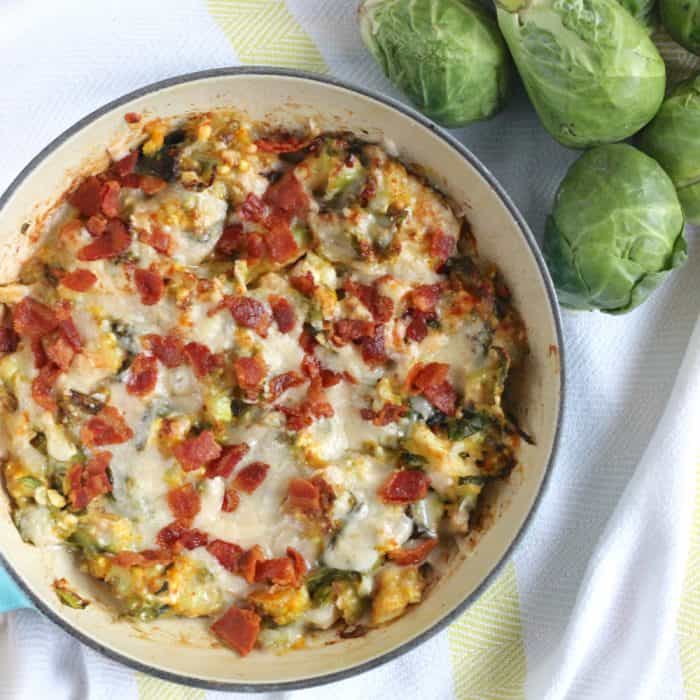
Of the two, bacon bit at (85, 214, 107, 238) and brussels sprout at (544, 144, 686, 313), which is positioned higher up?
bacon bit at (85, 214, 107, 238)

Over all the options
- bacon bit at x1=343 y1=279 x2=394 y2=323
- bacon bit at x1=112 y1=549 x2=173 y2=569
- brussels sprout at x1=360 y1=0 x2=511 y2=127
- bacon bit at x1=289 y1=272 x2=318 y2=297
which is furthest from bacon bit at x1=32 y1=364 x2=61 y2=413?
brussels sprout at x1=360 y1=0 x2=511 y2=127

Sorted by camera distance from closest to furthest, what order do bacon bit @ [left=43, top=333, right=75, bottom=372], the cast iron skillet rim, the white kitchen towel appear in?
the cast iron skillet rim → bacon bit @ [left=43, top=333, right=75, bottom=372] → the white kitchen towel

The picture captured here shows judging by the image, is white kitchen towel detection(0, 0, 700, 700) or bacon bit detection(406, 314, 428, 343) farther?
white kitchen towel detection(0, 0, 700, 700)

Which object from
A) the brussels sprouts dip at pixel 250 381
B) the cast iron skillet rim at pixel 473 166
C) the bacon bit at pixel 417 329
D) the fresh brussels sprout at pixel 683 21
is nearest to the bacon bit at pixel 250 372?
the brussels sprouts dip at pixel 250 381

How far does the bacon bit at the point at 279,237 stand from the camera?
2488mm

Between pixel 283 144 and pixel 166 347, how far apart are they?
0.57 m

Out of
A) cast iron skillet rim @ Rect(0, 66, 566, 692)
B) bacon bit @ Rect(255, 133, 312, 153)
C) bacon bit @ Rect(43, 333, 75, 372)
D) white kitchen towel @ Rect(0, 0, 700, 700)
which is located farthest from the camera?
white kitchen towel @ Rect(0, 0, 700, 700)

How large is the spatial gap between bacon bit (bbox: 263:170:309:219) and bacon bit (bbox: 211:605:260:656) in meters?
0.96

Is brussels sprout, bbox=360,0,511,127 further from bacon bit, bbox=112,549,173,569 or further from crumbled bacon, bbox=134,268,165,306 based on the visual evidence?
bacon bit, bbox=112,549,173,569

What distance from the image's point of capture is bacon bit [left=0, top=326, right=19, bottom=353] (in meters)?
2.47

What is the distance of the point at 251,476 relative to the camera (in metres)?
2.48

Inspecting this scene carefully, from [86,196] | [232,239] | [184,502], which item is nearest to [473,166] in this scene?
[232,239]

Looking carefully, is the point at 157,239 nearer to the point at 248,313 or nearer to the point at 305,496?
the point at 248,313

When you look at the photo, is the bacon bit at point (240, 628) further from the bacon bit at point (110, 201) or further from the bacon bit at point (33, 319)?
the bacon bit at point (110, 201)
